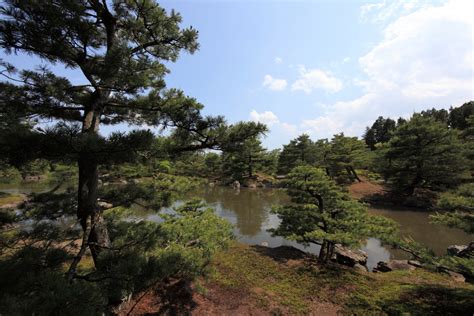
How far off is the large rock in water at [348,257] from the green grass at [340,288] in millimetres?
899

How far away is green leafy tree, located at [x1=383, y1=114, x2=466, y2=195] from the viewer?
13.6 m

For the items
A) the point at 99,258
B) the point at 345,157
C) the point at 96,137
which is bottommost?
the point at 99,258

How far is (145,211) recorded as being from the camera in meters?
3.93

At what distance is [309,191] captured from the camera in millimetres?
5953

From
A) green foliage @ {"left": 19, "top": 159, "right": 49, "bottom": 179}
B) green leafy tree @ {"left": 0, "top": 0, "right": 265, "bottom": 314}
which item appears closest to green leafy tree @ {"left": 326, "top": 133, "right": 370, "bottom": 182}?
green leafy tree @ {"left": 0, "top": 0, "right": 265, "bottom": 314}

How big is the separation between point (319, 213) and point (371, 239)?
201 inches

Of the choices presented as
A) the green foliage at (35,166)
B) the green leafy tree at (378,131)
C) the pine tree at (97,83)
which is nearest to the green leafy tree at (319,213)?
the pine tree at (97,83)

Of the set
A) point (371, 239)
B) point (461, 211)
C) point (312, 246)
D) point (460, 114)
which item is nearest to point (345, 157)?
point (371, 239)

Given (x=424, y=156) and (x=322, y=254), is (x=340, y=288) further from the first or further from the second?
(x=424, y=156)

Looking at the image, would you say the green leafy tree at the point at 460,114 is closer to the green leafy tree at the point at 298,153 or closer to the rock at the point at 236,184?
the green leafy tree at the point at 298,153

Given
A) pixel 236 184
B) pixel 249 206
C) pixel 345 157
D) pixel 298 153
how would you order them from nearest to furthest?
pixel 249 206, pixel 345 157, pixel 236 184, pixel 298 153

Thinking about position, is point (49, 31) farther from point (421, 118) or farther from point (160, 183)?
point (421, 118)

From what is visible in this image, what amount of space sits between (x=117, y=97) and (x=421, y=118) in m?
17.7

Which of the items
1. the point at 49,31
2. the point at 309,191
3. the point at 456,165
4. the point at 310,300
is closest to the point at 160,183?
the point at 49,31
